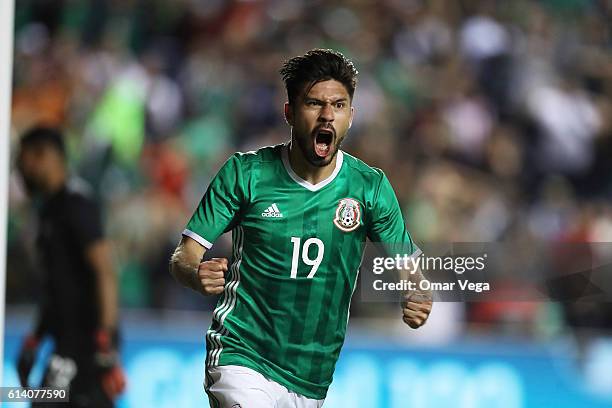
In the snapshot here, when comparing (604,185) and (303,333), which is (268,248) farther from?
(604,185)

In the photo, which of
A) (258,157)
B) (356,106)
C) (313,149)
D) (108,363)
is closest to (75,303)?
(108,363)

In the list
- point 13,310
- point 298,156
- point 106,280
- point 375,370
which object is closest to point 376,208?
point 298,156

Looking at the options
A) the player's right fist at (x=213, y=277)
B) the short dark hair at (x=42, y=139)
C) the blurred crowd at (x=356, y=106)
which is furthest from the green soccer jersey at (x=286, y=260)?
the short dark hair at (x=42, y=139)

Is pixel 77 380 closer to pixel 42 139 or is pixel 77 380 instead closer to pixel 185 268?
pixel 42 139

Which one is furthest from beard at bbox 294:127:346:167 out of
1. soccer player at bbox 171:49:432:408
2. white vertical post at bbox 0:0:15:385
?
white vertical post at bbox 0:0:15:385

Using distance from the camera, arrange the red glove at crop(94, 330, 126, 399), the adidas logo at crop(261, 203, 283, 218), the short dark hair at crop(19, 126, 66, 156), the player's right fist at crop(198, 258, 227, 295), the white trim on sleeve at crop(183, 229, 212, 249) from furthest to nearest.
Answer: the short dark hair at crop(19, 126, 66, 156)
the red glove at crop(94, 330, 126, 399)
the adidas logo at crop(261, 203, 283, 218)
the white trim on sleeve at crop(183, 229, 212, 249)
the player's right fist at crop(198, 258, 227, 295)

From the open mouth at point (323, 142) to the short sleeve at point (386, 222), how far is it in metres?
0.32

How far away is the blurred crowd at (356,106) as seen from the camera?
23.5 feet

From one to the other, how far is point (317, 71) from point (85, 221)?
368 centimetres

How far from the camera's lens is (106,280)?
6.98 metres

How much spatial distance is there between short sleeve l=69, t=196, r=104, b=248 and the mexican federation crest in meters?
3.50

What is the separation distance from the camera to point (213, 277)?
335 cm

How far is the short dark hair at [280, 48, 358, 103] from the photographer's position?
3.78 metres

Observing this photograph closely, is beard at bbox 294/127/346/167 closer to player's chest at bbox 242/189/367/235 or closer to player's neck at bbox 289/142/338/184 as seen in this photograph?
player's neck at bbox 289/142/338/184
